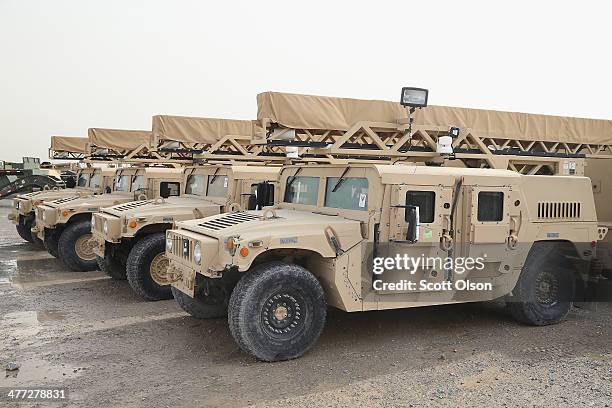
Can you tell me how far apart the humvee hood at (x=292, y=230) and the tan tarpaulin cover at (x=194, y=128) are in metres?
5.77

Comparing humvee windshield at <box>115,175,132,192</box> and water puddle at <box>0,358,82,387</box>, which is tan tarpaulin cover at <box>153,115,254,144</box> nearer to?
humvee windshield at <box>115,175,132,192</box>

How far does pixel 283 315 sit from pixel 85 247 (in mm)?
5277

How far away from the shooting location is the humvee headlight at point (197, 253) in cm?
454

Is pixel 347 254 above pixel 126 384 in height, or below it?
above

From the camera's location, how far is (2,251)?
36.1 feet

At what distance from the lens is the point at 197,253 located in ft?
15.1

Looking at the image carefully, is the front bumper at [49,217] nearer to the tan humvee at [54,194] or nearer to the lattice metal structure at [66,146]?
the tan humvee at [54,194]

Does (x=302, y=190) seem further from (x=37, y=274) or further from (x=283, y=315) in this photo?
(x=37, y=274)

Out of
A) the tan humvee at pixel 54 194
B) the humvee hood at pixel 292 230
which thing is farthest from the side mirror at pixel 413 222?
the tan humvee at pixel 54 194

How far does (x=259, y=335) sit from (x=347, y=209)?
1.32 meters

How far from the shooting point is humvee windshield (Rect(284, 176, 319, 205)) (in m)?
5.52

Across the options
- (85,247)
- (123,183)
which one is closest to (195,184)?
(85,247)

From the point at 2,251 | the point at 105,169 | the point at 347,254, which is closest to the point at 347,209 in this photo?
the point at 347,254

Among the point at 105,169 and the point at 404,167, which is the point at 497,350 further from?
the point at 105,169
